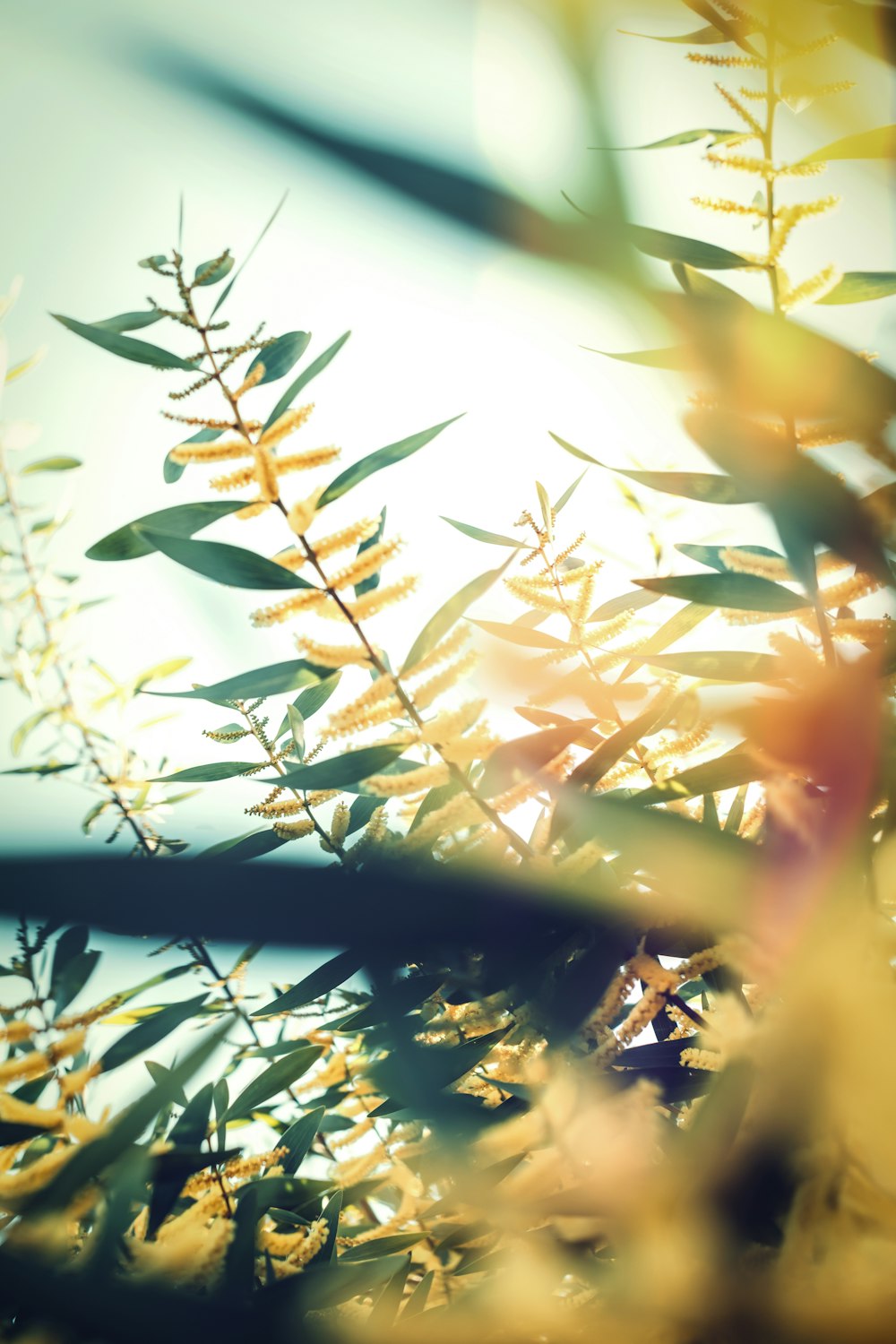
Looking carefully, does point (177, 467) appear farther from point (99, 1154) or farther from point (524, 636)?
point (99, 1154)

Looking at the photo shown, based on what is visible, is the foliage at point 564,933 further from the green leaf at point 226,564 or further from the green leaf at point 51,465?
the green leaf at point 51,465

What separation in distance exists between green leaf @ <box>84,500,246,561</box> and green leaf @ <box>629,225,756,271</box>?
0.38m

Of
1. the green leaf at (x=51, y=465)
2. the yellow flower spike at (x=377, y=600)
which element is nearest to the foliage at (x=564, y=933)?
the yellow flower spike at (x=377, y=600)

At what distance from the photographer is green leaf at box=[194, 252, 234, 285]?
62cm

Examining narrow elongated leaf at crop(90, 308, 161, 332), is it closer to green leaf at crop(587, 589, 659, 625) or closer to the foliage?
the foliage

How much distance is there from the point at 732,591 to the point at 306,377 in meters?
0.38

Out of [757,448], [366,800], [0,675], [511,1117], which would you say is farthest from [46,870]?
[0,675]

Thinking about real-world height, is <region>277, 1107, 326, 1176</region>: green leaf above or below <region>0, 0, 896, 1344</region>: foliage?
below

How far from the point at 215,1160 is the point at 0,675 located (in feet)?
3.37

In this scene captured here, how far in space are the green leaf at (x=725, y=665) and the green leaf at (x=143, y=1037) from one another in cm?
48

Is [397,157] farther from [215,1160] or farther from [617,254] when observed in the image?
[215,1160]

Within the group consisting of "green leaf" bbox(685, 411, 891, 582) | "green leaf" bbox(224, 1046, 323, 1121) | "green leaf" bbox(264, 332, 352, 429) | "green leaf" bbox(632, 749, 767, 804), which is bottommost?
"green leaf" bbox(224, 1046, 323, 1121)

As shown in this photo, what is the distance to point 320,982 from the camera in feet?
2.38

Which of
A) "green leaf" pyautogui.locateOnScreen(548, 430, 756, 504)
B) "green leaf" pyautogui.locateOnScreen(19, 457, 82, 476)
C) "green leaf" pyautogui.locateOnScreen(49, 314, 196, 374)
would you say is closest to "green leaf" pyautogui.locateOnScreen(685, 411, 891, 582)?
"green leaf" pyautogui.locateOnScreen(548, 430, 756, 504)
